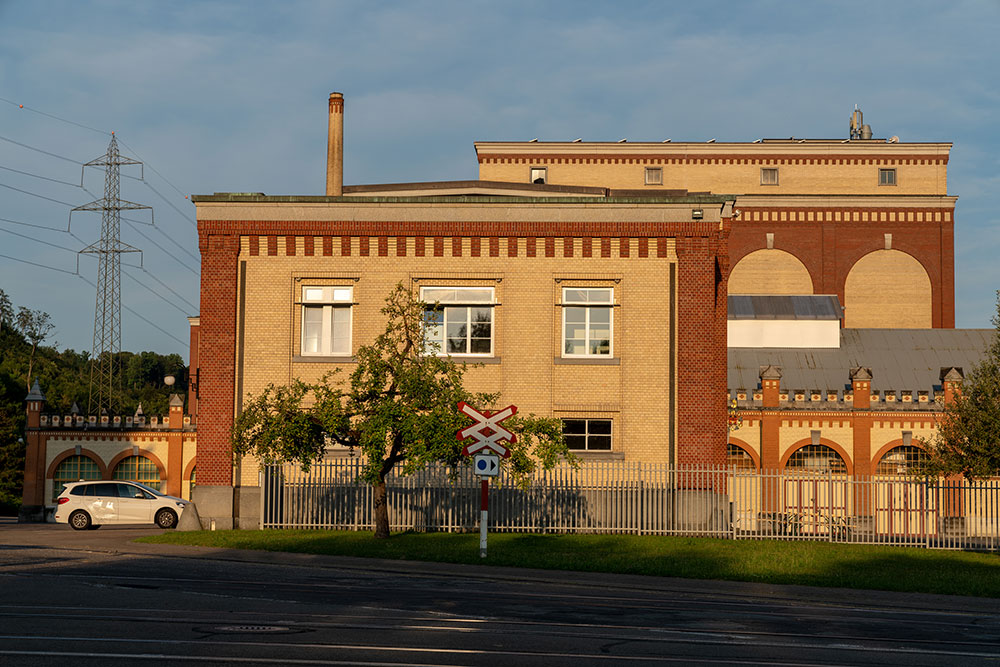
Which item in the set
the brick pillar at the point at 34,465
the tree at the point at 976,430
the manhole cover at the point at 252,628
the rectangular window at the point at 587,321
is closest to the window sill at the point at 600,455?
the rectangular window at the point at 587,321

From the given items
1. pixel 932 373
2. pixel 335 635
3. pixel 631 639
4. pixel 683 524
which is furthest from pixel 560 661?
pixel 932 373

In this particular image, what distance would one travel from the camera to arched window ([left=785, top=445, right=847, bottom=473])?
45938 millimetres

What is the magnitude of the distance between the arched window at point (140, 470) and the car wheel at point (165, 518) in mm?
17963

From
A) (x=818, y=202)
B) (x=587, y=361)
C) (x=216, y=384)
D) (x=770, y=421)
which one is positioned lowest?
(x=770, y=421)

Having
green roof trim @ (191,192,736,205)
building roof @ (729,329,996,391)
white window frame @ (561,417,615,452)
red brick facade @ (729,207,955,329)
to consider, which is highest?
red brick facade @ (729,207,955,329)

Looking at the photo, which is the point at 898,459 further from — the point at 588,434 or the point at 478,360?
the point at 478,360

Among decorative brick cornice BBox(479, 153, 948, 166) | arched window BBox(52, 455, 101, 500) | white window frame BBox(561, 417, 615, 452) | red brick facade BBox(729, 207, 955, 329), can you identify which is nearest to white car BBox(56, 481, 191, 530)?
white window frame BBox(561, 417, 615, 452)

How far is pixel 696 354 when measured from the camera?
3117 cm

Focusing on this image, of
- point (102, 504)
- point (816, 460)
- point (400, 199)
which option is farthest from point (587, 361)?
point (816, 460)

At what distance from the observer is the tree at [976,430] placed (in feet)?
114

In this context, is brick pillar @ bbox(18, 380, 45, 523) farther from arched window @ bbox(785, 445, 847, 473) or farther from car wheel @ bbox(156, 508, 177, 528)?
arched window @ bbox(785, 445, 847, 473)

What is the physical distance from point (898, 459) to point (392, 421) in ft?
92.0

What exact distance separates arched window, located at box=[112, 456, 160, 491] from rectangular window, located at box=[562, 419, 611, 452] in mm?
28096

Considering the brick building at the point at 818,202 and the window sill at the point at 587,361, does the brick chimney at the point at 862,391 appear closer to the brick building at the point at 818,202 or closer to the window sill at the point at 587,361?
the brick building at the point at 818,202
